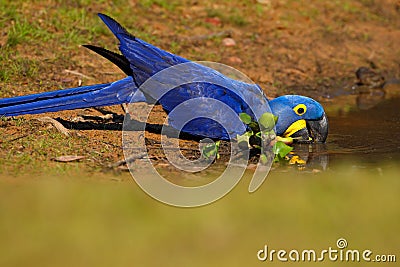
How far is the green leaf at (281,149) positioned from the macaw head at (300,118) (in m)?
0.34

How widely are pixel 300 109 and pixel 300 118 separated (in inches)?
2.6

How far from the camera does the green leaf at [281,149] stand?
208 inches

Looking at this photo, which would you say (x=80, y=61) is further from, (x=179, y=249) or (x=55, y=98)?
(x=179, y=249)

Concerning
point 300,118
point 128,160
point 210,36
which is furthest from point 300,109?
point 210,36

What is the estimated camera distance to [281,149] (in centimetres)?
528

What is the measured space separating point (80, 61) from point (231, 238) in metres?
3.70

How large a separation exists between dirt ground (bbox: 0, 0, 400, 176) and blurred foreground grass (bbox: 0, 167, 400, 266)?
32.7 inches

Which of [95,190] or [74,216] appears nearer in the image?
[74,216]

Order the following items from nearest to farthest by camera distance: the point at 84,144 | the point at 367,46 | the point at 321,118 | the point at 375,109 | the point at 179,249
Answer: the point at 179,249 → the point at 84,144 → the point at 321,118 → the point at 375,109 → the point at 367,46

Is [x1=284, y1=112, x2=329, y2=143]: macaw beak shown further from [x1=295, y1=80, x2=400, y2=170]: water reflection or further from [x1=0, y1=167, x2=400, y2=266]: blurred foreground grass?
[x1=0, y1=167, x2=400, y2=266]: blurred foreground grass

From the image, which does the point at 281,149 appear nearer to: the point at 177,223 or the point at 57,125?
the point at 177,223

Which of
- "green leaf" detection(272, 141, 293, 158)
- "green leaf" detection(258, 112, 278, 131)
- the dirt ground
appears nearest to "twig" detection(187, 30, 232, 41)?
the dirt ground

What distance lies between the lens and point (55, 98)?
5.59 meters

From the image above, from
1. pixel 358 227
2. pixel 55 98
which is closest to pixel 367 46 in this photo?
pixel 55 98
